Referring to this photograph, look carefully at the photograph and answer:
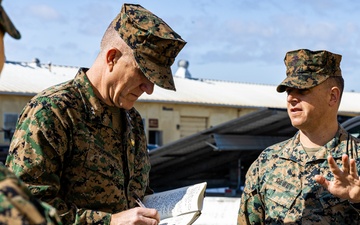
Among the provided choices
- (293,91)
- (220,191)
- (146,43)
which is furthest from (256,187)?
(220,191)

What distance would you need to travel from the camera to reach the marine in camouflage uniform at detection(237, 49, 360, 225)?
3.60 metres

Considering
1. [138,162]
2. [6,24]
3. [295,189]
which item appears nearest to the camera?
[6,24]

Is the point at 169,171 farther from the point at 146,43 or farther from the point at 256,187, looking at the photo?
the point at 146,43

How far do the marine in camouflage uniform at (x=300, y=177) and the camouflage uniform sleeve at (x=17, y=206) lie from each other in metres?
2.41

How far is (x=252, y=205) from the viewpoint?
12.5 feet

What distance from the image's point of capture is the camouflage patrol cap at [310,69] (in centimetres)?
382

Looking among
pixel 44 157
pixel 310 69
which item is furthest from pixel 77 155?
pixel 310 69

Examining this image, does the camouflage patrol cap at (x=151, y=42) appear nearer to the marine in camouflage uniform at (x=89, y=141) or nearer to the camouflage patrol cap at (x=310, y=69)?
the marine in camouflage uniform at (x=89, y=141)

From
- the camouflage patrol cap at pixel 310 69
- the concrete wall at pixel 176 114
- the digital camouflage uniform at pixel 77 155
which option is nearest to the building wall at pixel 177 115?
the concrete wall at pixel 176 114

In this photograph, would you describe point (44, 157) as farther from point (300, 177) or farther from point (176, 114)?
point (176, 114)

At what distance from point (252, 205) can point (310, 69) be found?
2.67 feet

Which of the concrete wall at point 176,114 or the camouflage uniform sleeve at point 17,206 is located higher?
the concrete wall at point 176,114

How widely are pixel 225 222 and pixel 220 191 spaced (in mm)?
3934

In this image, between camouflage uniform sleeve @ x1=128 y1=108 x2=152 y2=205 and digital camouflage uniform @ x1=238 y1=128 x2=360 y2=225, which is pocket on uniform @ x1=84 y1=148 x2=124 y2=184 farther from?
digital camouflage uniform @ x1=238 y1=128 x2=360 y2=225
